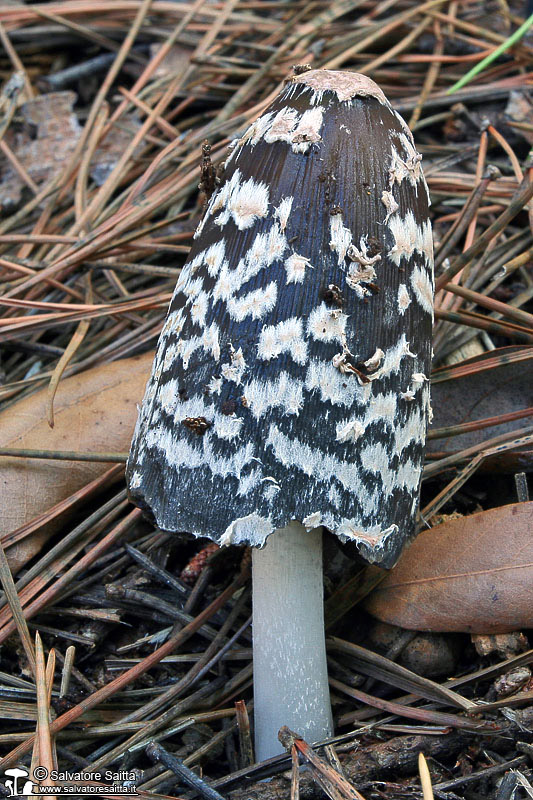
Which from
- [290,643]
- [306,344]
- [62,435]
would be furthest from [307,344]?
[62,435]

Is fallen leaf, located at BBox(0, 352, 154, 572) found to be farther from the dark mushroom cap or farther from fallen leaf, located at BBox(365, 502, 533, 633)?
fallen leaf, located at BBox(365, 502, 533, 633)

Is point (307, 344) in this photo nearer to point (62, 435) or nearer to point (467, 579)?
point (467, 579)

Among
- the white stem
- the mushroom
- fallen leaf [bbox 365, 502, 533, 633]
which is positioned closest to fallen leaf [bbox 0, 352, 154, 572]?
the mushroom

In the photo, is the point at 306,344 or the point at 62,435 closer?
the point at 306,344

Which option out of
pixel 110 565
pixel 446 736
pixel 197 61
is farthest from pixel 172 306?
pixel 197 61

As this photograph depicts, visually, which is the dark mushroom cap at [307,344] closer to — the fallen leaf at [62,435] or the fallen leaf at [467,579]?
the fallen leaf at [467,579]

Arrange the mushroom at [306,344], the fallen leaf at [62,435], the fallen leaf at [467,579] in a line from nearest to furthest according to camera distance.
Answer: the mushroom at [306,344]
the fallen leaf at [467,579]
the fallen leaf at [62,435]

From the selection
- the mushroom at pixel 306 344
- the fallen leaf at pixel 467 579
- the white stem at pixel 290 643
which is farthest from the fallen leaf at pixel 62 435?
the fallen leaf at pixel 467 579
